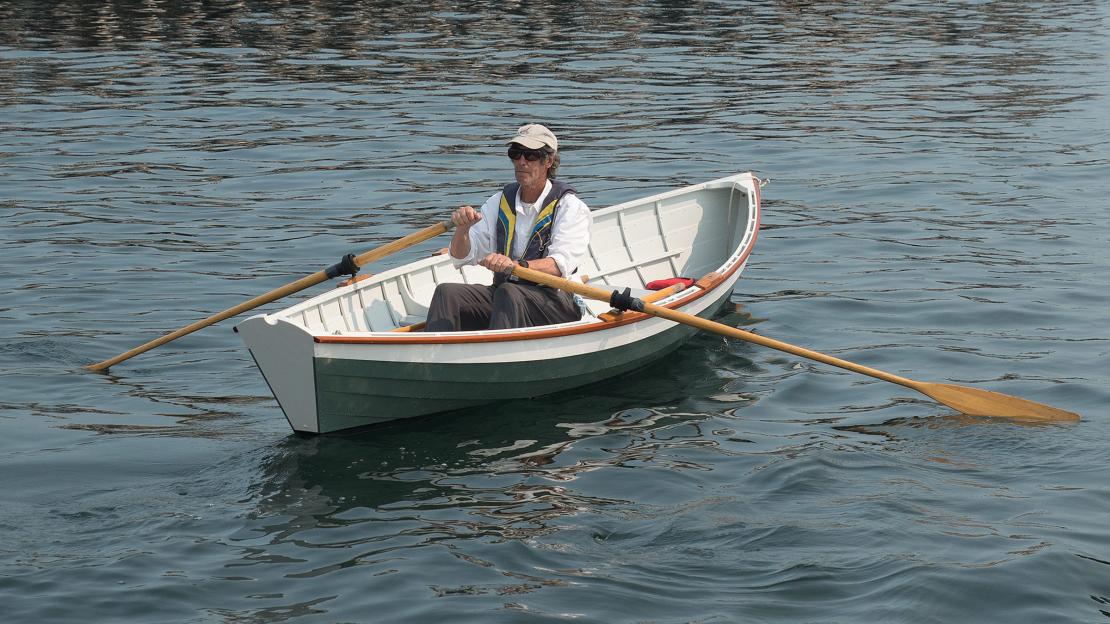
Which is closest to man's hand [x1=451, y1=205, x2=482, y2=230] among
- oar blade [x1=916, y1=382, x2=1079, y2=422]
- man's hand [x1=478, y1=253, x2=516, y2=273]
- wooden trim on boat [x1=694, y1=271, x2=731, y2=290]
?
man's hand [x1=478, y1=253, x2=516, y2=273]

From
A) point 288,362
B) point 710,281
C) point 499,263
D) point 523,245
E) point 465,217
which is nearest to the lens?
point 288,362

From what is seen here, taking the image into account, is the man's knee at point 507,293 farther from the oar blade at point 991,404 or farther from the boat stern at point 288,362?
the oar blade at point 991,404

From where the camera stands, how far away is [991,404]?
9.49 metres

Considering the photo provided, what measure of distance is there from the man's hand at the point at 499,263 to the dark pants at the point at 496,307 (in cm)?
37

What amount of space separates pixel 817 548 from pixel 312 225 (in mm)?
9470

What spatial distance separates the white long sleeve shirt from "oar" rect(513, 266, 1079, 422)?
0.33 metres

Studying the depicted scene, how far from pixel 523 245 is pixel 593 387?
1.24 m

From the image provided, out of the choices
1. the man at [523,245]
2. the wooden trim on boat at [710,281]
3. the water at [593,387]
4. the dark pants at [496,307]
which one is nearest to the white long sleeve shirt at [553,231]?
the man at [523,245]

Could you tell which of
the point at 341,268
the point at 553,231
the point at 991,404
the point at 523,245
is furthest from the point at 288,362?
the point at 991,404

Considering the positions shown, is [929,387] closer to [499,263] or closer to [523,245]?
[523,245]

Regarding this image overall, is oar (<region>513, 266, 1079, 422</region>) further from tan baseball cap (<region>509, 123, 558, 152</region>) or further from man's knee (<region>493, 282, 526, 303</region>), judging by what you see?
tan baseball cap (<region>509, 123, 558, 152</region>)

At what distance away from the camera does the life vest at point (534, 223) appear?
377 inches

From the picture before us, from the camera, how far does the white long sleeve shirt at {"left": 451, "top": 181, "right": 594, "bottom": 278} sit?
9.59m

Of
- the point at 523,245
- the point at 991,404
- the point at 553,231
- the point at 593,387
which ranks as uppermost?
the point at 553,231
